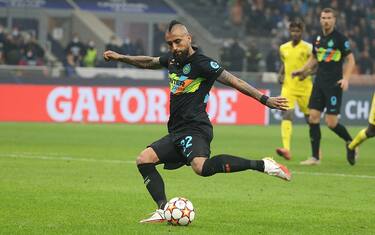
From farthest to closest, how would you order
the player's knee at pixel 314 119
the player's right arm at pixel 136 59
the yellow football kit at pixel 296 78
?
the yellow football kit at pixel 296 78
the player's knee at pixel 314 119
the player's right arm at pixel 136 59

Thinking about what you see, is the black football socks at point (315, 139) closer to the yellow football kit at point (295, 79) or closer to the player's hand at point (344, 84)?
the yellow football kit at point (295, 79)

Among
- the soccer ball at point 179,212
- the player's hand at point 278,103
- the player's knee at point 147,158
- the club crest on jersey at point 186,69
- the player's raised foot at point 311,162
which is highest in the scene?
the club crest on jersey at point 186,69

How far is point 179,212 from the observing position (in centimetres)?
958

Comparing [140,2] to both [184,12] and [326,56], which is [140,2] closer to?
[184,12]

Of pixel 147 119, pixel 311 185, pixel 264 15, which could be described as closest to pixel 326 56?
pixel 311 185

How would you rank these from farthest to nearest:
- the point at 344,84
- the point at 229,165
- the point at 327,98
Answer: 1. the point at 327,98
2. the point at 344,84
3. the point at 229,165

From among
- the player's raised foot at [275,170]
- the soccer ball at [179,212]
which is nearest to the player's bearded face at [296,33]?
the player's raised foot at [275,170]

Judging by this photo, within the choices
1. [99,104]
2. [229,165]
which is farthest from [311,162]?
[99,104]

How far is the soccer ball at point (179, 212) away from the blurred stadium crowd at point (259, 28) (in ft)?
80.9

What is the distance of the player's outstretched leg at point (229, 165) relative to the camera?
31.2 ft

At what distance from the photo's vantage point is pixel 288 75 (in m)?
18.6

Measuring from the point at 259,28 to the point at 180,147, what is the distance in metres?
30.7

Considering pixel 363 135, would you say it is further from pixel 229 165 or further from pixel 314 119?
pixel 229 165

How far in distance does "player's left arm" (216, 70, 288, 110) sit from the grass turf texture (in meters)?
1.19
